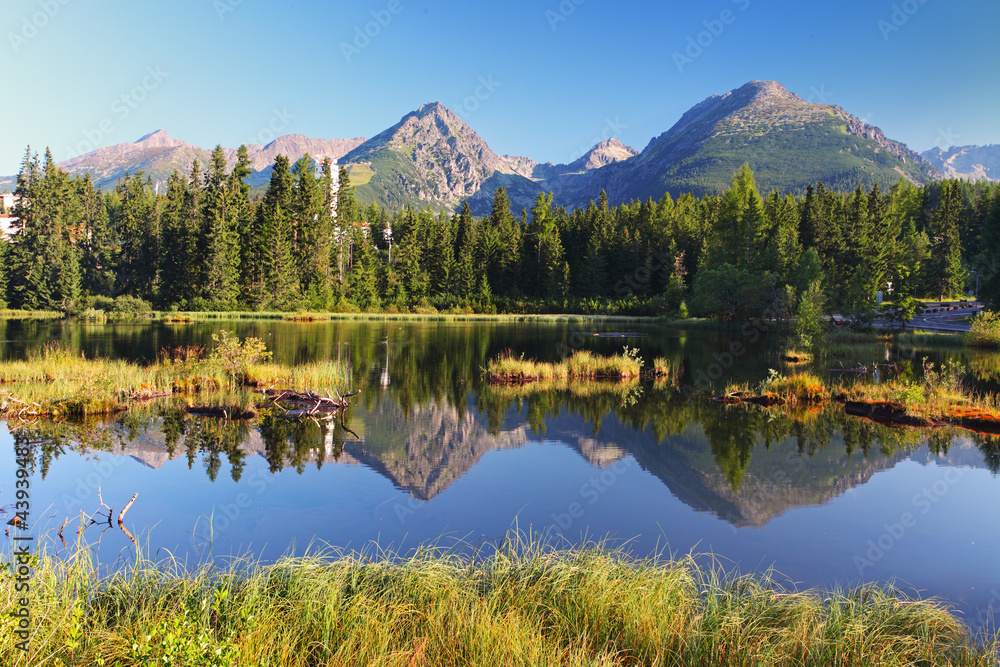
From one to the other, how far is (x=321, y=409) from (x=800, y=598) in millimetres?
16749

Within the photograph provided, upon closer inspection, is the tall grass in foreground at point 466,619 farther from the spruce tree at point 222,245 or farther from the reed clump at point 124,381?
the spruce tree at point 222,245

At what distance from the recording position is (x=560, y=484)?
1388 cm

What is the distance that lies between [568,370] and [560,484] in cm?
1721

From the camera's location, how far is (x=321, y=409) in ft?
68.0

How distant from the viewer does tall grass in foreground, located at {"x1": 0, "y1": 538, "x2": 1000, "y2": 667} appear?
5270 millimetres

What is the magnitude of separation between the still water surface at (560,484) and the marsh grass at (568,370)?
5.17 metres

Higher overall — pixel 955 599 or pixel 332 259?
pixel 332 259

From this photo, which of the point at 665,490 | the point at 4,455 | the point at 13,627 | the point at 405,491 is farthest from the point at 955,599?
the point at 4,455

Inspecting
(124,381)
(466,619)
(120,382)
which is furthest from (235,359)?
(466,619)

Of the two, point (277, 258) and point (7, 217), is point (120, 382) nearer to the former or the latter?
point (277, 258)

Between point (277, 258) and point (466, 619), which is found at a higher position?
point (277, 258)

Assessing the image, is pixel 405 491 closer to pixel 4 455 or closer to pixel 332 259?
pixel 4 455

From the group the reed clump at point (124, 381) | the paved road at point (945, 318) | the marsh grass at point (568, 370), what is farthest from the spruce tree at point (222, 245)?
the paved road at point (945, 318)

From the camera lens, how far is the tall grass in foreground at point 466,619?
5.27 meters
